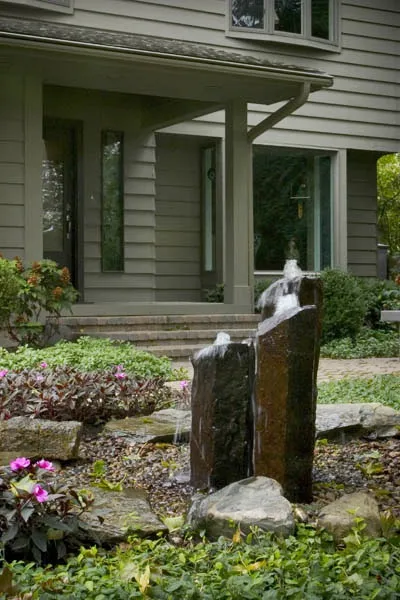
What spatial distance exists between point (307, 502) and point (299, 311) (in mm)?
918

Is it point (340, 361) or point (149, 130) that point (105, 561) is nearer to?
point (340, 361)

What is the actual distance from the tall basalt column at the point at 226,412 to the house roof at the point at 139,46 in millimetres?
6296

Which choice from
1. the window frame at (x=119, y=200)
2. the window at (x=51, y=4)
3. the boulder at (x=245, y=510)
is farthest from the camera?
the window frame at (x=119, y=200)

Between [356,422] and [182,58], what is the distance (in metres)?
5.86

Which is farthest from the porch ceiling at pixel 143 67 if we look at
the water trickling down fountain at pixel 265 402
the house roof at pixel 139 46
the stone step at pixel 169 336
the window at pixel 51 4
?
the water trickling down fountain at pixel 265 402

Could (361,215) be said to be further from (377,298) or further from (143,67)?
(143,67)

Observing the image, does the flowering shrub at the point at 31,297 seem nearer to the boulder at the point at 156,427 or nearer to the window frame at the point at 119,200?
the window frame at the point at 119,200

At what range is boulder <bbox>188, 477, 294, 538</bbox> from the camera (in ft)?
11.9

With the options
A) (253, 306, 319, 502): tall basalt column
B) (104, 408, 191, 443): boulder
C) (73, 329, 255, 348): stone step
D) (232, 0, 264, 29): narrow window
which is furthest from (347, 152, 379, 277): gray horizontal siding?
(253, 306, 319, 502): tall basalt column

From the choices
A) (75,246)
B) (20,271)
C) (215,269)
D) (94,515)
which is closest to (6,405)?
(94,515)

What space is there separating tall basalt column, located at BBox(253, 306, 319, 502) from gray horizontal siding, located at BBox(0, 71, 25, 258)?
7021 millimetres

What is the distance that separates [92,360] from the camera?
25.5 ft

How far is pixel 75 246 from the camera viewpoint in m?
13.4

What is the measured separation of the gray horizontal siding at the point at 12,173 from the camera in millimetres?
10711
